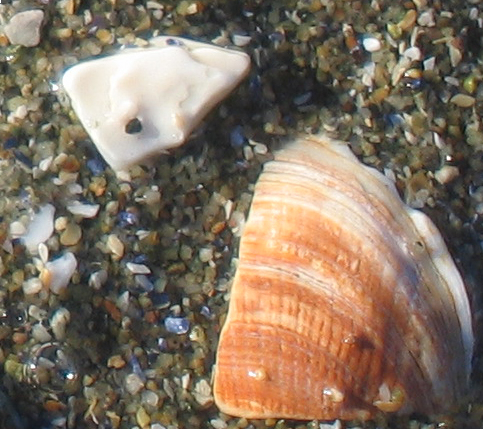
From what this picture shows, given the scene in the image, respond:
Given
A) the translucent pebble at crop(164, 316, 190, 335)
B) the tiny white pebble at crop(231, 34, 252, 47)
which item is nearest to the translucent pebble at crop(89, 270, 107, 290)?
the translucent pebble at crop(164, 316, 190, 335)

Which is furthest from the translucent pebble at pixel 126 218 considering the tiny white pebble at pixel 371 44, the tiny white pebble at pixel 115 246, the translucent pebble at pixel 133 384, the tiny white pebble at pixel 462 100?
the tiny white pebble at pixel 462 100

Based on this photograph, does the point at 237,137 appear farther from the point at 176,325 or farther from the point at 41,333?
the point at 41,333

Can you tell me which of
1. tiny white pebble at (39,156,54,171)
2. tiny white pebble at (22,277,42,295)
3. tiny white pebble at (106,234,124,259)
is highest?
tiny white pebble at (39,156,54,171)

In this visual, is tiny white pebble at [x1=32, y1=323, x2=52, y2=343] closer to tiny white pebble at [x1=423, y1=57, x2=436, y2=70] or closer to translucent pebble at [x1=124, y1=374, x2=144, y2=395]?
translucent pebble at [x1=124, y1=374, x2=144, y2=395]

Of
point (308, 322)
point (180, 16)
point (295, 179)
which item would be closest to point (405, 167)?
point (295, 179)

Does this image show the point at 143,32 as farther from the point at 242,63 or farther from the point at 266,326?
the point at 266,326

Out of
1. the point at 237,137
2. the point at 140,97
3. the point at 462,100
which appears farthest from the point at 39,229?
the point at 462,100
